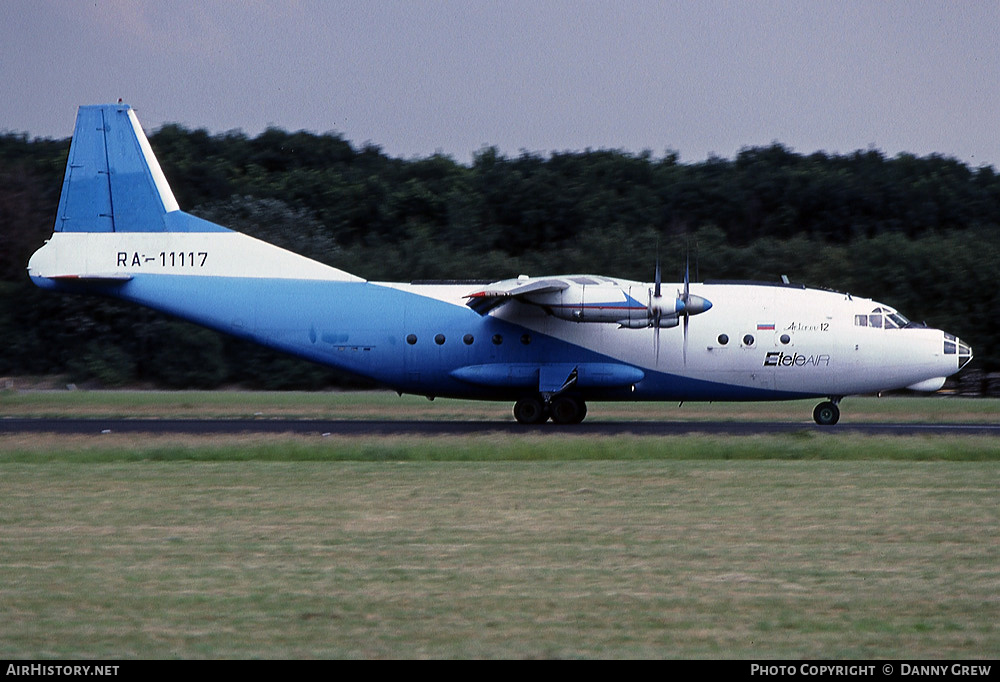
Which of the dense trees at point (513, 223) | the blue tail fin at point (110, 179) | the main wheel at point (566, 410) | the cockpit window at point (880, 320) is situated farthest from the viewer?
the dense trees at point (513, 223)

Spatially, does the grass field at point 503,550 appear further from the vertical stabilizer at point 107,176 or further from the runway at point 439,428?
the vertical stabilizer at point 107,176

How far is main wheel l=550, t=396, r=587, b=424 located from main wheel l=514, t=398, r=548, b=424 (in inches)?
10.5

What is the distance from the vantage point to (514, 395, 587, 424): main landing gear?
23484mm

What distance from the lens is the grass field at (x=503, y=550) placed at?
705 cm

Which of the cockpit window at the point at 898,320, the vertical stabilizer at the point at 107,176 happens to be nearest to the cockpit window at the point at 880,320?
the cockpit window at the point at 898,320

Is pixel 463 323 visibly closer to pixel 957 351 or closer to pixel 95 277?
pixel 95 277

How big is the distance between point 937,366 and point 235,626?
19104 millimetres

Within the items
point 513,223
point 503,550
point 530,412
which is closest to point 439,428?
point 530,412

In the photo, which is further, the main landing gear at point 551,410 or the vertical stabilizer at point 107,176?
the vertical stabilizer at point 107,176

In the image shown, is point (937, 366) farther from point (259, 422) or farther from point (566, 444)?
point (259, 422)

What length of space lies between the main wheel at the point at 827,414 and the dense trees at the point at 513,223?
16.4 metres

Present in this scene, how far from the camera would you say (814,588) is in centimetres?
828

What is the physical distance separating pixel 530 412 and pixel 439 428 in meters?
2.28

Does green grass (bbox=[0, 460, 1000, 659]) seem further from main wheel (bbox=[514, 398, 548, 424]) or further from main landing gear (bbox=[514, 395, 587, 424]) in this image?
main wheel (bbox=[514, 398, 548, 424])
